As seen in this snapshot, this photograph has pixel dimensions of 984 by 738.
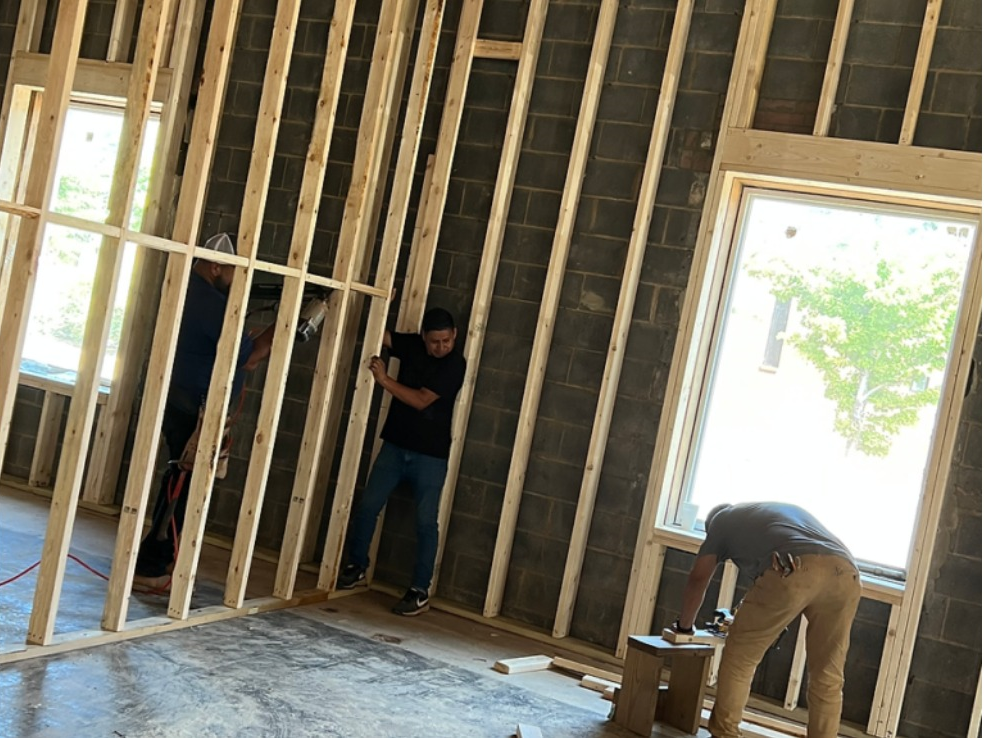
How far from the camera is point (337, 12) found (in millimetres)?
5227

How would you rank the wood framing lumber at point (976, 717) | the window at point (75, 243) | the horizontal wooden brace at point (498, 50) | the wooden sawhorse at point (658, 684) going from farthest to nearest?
the window at point (75, 243) < the horizontal wooden brace at point (498, 50) < the wood framing lumber at point (976, 717) < the wooden sawhorse at point (658, 684)

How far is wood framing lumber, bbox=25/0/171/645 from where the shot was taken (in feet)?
13.9

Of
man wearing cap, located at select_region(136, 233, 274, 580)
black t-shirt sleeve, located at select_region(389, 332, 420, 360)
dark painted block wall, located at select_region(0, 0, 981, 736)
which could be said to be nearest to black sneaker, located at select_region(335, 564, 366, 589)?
dark painted block wall, located at select_region(0, 0, 981, 736)

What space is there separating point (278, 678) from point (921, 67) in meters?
4.20

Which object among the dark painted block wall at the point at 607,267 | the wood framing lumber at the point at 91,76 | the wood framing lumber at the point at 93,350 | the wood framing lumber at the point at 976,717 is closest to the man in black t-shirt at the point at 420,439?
the dark painted block wall at the point at 607,267

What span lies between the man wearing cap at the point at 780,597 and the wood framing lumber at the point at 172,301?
2.42 meters

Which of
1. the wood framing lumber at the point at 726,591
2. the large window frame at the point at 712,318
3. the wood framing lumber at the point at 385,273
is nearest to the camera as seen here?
the large window frame at the point at 712,318

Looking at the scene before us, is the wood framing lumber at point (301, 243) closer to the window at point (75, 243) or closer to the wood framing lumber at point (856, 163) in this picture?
the wood framing lumber at point (856, 163)

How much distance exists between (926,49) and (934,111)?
1.00 feet

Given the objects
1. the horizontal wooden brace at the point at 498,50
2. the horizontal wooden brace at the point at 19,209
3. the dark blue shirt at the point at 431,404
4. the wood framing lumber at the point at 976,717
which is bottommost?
the wood framing lumber at the point at 976,717

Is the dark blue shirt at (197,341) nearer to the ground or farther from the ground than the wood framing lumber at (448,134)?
nearer to the ground

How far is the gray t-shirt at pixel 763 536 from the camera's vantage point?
4.57 metres

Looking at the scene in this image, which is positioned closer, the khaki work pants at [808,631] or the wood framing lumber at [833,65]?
the khaki work pants at [808,631]

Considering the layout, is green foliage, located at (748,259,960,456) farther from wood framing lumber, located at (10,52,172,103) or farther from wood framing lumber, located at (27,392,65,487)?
wood framing lumber, located at (27,392,65,487)
